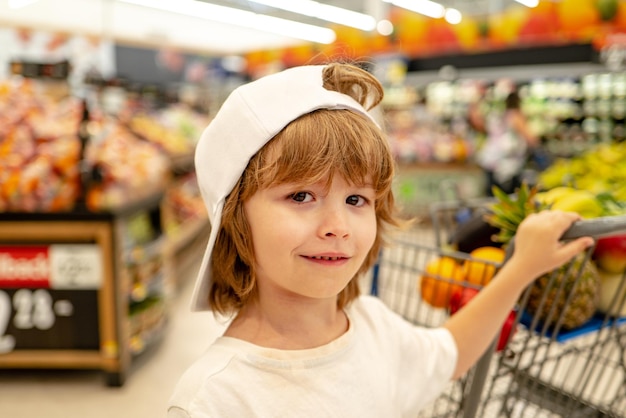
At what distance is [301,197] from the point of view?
97cm

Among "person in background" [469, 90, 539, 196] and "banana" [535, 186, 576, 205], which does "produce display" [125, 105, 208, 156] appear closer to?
"person in background" [469, 90, 539, 196]

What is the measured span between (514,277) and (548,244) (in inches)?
4.0

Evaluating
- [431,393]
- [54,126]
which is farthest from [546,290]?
[54,126]

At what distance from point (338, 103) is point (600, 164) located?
1392mm

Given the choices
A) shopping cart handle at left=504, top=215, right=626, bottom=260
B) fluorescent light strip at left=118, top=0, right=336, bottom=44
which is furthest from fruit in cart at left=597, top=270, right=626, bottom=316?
fluorescent light strip at left=118, top=0, right=336, bottom=44

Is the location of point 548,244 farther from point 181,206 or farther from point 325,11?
point 325,11

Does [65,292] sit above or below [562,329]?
below

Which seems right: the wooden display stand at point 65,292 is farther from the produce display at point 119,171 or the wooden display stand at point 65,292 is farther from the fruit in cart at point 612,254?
the fruit in cart at point 612,254

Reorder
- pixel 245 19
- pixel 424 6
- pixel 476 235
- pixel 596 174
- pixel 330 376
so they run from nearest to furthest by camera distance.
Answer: pixel 330 376, pixel 476 235, pixel 596 174, pixel 424 6, pixel 245 19

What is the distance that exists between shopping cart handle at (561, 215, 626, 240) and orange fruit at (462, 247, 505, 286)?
247 mm

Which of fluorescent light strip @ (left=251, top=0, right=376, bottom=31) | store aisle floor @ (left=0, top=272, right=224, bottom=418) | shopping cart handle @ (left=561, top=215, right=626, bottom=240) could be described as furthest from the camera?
fluorescent light strip @ (left=251, top=0, right=376, bottom=31)

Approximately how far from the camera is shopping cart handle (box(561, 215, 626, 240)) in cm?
113

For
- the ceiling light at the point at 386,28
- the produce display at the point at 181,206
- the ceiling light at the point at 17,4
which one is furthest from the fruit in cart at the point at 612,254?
the ceiling light at the point at 386,28

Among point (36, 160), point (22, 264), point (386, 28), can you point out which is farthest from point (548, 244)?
point (386, 28)
